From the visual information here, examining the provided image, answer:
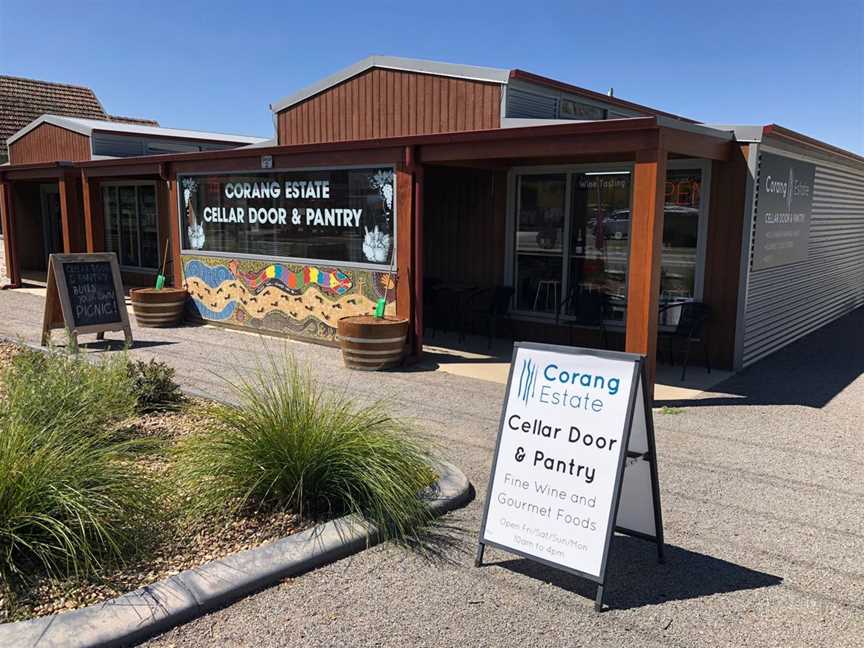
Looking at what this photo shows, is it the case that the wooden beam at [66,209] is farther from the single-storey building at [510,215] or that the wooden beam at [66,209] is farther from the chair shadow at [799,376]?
the chair shadow at [799,376]

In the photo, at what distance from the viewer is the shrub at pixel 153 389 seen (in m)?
6.45

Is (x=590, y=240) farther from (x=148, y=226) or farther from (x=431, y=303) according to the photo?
(x=148, y=226)

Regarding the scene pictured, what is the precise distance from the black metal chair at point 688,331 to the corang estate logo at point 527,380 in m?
5.02

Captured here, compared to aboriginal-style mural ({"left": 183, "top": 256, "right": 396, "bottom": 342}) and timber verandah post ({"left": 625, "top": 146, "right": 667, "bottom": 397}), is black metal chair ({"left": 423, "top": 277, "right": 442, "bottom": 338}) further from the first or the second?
timber verandah post ({"left": 625, "top": 146, "right": 667, "bottom": 397})

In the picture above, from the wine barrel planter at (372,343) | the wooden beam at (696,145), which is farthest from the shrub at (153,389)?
the wooden beam at (696,145)

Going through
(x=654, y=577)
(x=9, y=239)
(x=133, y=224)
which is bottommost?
(x=654, y=577)

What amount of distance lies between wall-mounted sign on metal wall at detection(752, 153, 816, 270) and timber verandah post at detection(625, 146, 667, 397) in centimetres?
236

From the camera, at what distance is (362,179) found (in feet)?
32.1

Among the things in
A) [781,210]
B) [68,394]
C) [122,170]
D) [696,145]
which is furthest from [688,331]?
[122,170]

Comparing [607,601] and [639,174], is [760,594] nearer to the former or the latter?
[607,601]

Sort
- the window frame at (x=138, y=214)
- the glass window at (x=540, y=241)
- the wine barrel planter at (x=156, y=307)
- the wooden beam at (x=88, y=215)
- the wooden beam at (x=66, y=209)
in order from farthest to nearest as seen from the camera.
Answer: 1. the window frame at (x=138, y=214)
2. the wooden beam at (x=66, y=209)
3. the wooden beam at (x=88, y=215)
4. the wine barrel planter at (x=156, y=307)
5. the glass window at (x=540, y=241)

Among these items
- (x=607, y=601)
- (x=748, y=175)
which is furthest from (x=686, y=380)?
(x=607, y=601)

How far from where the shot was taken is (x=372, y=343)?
8.86 metres

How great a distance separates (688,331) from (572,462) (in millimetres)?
Answer: 5397
